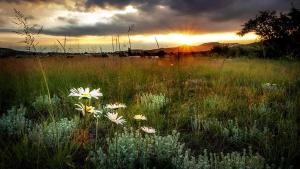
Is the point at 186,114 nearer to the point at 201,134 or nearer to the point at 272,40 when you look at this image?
the point at 201,134

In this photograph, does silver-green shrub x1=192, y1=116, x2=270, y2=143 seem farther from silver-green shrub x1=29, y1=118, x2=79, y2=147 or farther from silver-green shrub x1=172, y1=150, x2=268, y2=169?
silver-green shrub x1=29, y1=118, x2=79, y2=147

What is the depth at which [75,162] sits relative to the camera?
2.79m

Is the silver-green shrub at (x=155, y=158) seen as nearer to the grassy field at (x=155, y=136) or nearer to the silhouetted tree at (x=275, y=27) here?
the grassy field at (x=155, y=136)

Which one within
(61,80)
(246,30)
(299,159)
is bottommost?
(299,159)

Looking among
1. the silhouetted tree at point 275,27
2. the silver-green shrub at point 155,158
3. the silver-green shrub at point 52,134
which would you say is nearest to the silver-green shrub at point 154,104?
the silver-green shrub at point 52,134

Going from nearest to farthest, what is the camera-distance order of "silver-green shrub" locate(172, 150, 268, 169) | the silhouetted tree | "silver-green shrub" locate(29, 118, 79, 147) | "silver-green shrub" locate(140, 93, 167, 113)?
"silver-green shrub" locate(172, 150, 268, 169), "silver-green shrub" locate(29, 118, 79, 147), "silver-green shrub" locate(140, 93, 167, 113), the silhouetted tree

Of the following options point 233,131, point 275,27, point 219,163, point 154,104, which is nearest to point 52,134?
point 219,163

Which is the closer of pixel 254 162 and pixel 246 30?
pixel 254 162

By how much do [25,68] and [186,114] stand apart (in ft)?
19.6

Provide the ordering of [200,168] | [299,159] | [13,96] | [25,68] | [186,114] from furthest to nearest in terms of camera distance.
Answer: [25,68]
[13,96]
[186,114]
[299,159]
[200,168]

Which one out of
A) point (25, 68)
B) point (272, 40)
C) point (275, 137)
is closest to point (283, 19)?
point (272, 40)

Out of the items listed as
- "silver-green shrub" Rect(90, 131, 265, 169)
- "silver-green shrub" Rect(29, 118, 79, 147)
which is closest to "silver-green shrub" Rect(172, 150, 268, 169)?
"silver-green shrub" Rect(90, 131, 265, 169)

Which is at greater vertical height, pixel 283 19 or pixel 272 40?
pixel 283 19

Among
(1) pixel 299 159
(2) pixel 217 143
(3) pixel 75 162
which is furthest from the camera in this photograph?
(2) pixel 217 143
